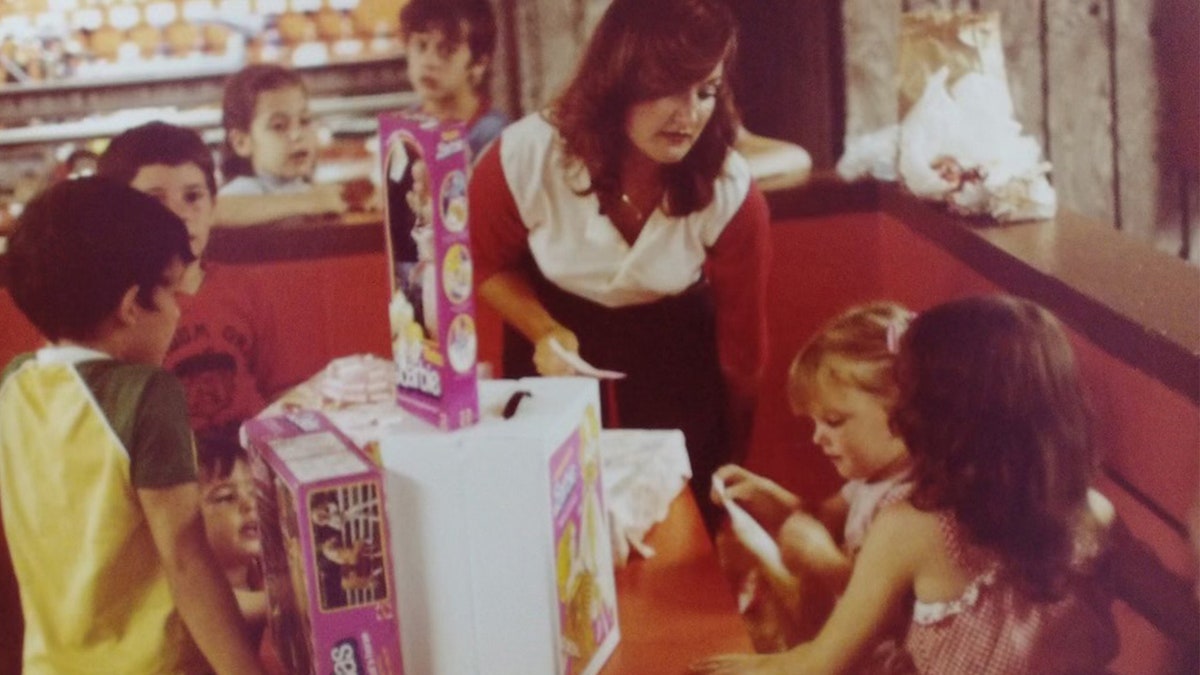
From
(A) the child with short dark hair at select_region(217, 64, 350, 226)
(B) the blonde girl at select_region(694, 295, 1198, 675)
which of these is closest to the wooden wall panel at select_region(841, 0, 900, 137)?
(B) the blonde girl at select_region(694, 295, 1198, 675)

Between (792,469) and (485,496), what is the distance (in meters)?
0.39

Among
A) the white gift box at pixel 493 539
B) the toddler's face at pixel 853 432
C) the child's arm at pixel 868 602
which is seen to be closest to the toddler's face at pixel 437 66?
the white gift box at pixel 493 539

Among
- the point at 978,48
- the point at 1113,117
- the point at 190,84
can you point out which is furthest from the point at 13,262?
the point at 1113,117

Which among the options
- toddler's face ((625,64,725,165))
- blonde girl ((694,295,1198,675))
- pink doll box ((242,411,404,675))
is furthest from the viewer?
toddler's face ((625,64,725,165))

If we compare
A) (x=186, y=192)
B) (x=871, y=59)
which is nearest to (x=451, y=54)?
(x=186, y=192)

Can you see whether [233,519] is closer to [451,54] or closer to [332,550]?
[332,550]

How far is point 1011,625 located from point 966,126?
446 millimetres

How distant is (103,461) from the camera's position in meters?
1.13

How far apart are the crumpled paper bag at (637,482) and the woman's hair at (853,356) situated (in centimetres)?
13

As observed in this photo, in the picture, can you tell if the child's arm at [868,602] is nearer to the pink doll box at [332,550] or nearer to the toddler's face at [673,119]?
the pink doll box at [332,550]

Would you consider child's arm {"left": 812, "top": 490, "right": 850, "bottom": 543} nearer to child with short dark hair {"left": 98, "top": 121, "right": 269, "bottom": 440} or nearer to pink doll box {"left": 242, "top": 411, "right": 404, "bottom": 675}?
pink doll box {"left": 242, "top": 411, "right": 404, "bottom": 675}

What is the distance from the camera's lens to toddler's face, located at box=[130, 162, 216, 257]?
4.15 feet

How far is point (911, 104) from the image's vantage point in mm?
1244

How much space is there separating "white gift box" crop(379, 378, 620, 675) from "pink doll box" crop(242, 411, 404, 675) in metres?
0.02
